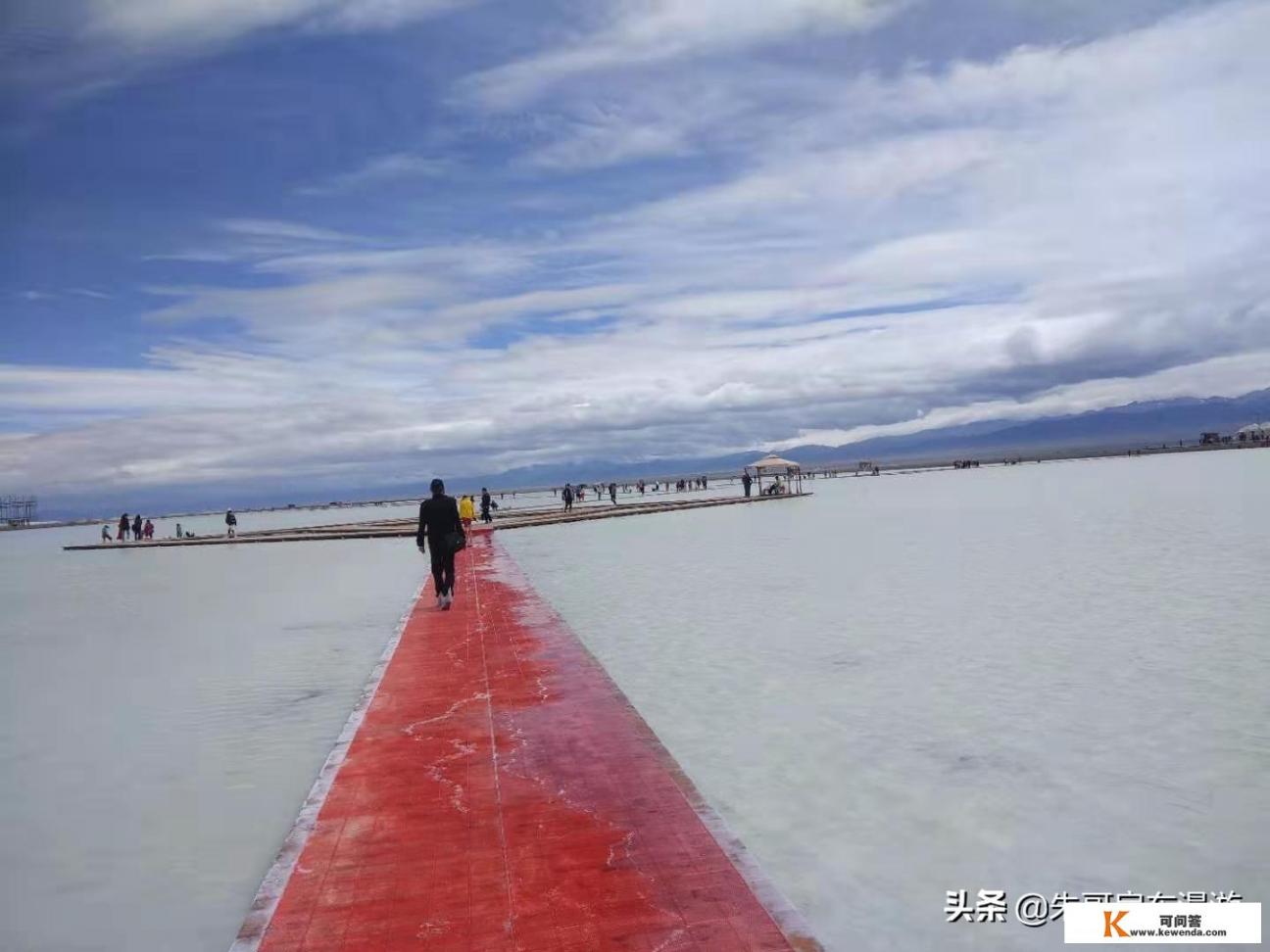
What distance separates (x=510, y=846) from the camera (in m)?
4.56

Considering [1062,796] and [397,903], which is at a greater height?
[397,903]

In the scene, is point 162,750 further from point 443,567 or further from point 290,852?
point 443,567

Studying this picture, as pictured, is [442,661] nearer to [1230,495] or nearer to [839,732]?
[839,732]

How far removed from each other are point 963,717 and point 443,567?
24.8 feet

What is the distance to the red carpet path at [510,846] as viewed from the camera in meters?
3.73

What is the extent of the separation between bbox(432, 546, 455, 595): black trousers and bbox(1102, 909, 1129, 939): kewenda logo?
9.47 m

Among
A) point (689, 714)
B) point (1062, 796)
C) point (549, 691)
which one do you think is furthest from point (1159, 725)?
point (549, 691)

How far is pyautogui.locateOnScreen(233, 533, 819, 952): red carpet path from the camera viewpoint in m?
3.73

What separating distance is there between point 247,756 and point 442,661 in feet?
8.03

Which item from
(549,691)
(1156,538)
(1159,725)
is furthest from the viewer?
(1156,538)

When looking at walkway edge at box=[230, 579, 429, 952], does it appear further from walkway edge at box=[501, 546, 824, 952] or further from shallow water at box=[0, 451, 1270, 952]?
walkway edge at box=[501, 546, 824, 952]

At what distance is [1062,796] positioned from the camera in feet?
17.9

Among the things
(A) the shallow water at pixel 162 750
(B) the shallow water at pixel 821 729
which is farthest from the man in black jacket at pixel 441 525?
(B) the shallow water at pixel 821 729

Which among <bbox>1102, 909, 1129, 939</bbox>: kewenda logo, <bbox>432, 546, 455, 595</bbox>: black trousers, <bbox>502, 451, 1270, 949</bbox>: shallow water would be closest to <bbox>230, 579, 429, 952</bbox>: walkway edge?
<bbox>502, 451, 1270, 949</bbox>: shallow water
